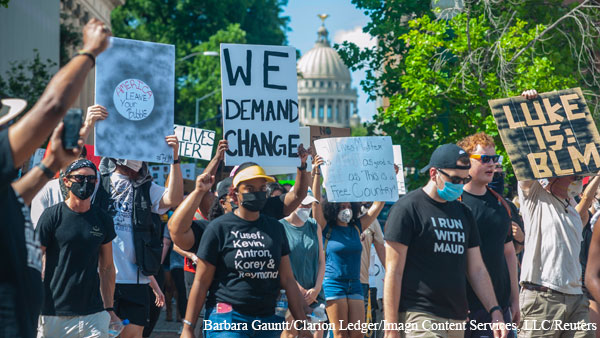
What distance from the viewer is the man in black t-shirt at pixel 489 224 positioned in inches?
242

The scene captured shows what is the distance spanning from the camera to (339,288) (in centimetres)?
854

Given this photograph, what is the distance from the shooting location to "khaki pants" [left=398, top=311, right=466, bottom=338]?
5.39 meters

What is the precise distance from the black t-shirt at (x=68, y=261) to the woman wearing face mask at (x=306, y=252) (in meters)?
2.39

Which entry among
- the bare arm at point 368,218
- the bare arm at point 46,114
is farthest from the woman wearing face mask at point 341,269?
the bare arm at point 46,114

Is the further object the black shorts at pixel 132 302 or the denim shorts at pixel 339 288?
the denim shorts at pixel 339 288

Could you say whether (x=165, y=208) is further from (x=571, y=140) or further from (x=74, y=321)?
(x=571, y=140)

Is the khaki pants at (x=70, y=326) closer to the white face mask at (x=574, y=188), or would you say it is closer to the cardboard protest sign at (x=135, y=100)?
the cardboard protest sign at (x=135, y=100)

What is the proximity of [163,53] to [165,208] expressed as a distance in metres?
1.22

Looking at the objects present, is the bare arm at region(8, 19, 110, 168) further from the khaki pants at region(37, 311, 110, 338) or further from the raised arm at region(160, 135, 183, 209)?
the raised arm at region(160, 135, 183, 209)

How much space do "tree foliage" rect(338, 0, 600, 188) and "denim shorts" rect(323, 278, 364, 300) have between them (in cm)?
769

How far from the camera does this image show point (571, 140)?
696cm

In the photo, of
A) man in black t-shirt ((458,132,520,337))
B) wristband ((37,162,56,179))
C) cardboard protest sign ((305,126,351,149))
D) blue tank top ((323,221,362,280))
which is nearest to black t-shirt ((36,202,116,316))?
man in black t-shirt ((458,132,520,337))

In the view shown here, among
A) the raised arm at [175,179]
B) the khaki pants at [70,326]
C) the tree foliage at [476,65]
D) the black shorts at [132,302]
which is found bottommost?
the khaki pants at [70,326]

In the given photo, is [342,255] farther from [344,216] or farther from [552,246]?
[552,246]
